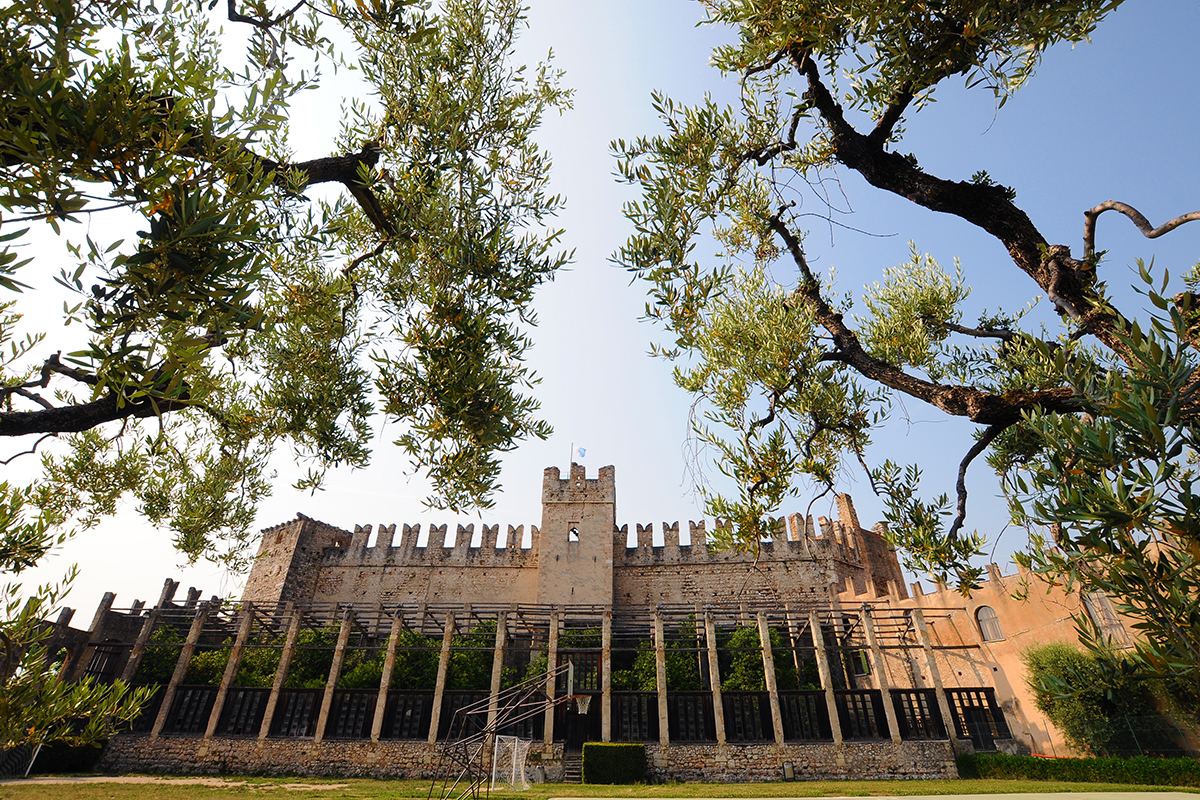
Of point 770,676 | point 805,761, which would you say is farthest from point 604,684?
point 805,761

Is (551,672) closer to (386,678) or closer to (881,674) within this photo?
(386,678)

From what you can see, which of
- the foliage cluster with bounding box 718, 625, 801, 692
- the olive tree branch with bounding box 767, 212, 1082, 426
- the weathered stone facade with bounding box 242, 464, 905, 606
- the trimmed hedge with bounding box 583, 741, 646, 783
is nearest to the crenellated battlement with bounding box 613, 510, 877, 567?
the weathered stone facade with bounding box 242, 464, 905, 606

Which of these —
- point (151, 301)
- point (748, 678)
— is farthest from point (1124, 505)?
point (748, 678)

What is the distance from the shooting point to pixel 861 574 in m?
33.3

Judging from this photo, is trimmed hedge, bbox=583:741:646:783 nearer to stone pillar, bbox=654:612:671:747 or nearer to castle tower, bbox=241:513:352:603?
stone pillar, bbox=654:612:671:747

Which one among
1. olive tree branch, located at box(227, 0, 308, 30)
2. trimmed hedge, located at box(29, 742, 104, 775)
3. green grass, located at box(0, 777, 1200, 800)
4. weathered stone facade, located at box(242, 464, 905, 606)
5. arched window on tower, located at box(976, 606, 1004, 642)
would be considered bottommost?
green grass, located at box(0, 777, 1200, 800)

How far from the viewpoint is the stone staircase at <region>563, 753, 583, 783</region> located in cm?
1859

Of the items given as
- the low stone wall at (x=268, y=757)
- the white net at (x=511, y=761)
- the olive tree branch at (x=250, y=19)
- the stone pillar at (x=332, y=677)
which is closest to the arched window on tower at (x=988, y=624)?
the white net at (x=511, y=761)

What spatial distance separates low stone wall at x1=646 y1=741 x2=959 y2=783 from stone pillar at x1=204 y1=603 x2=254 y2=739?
1672cm

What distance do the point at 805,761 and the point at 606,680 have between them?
7.59 meters

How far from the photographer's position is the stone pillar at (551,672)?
20.1 meters

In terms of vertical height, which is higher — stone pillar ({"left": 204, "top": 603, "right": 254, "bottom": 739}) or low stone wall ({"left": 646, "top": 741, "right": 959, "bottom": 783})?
stone pillar ({"left": 204, "top": 603, "right": 254, "bottom": 739})

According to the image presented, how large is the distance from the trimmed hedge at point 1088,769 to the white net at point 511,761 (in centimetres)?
1525

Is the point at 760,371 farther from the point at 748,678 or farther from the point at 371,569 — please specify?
the point at 371,569
